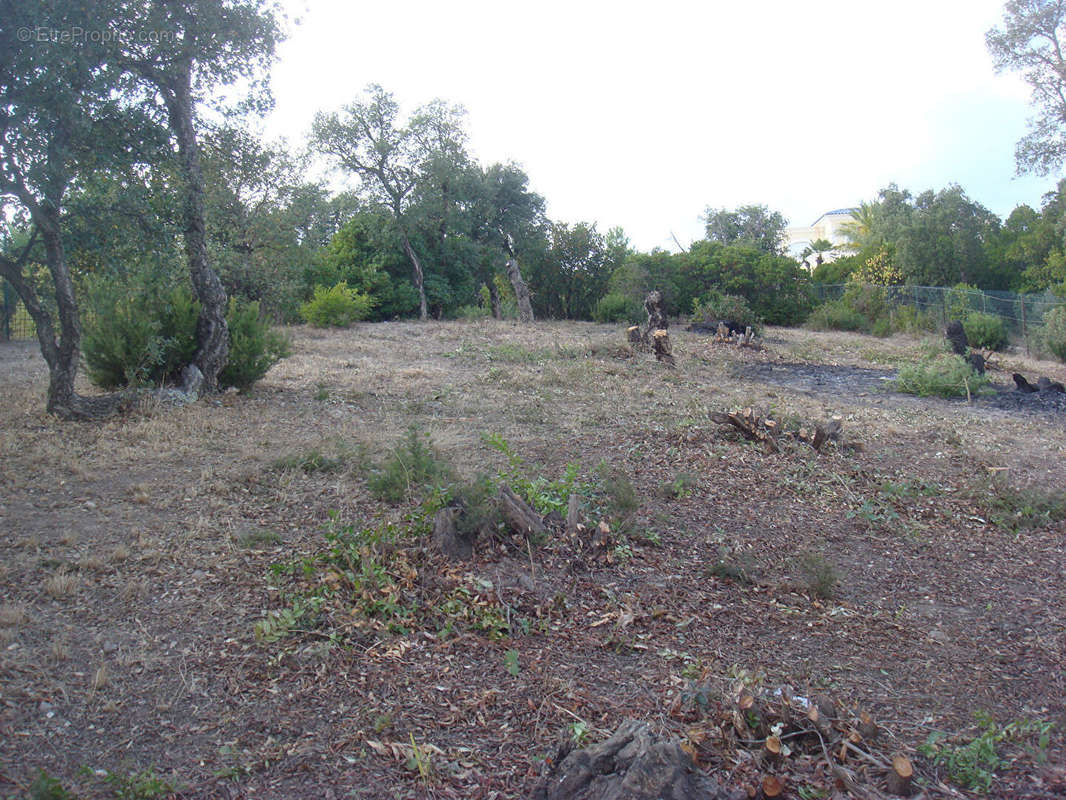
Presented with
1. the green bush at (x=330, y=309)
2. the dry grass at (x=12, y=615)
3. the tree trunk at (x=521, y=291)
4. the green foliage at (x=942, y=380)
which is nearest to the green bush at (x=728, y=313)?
the tree trunk at (x=521, y=291)

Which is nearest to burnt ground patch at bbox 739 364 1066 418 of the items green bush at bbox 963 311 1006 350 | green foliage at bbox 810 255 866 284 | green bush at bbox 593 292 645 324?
green bush at bbox 963 311 1006 350

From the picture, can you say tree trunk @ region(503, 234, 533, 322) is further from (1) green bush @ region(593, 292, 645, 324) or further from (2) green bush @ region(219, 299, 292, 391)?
(2) green bush @ region(219, 299, 292, 391)

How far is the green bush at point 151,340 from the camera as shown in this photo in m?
8.26

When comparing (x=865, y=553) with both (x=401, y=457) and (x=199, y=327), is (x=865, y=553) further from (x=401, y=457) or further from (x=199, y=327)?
(x=199, y=327)

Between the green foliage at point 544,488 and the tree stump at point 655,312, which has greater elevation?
the tree stump at point 655,312

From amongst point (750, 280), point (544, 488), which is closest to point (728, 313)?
point (750, 280)

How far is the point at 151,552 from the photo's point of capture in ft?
14.9

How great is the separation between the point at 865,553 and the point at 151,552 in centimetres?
450

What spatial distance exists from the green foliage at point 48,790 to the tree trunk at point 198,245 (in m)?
6.61

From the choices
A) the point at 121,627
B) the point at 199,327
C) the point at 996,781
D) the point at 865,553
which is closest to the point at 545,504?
the point at 865,553

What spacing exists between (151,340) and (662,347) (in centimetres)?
784

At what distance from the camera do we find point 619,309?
66.6 ft

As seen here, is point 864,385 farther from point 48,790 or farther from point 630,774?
point 48,790

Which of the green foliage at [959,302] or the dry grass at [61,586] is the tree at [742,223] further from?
the dry grass at [61,586]
